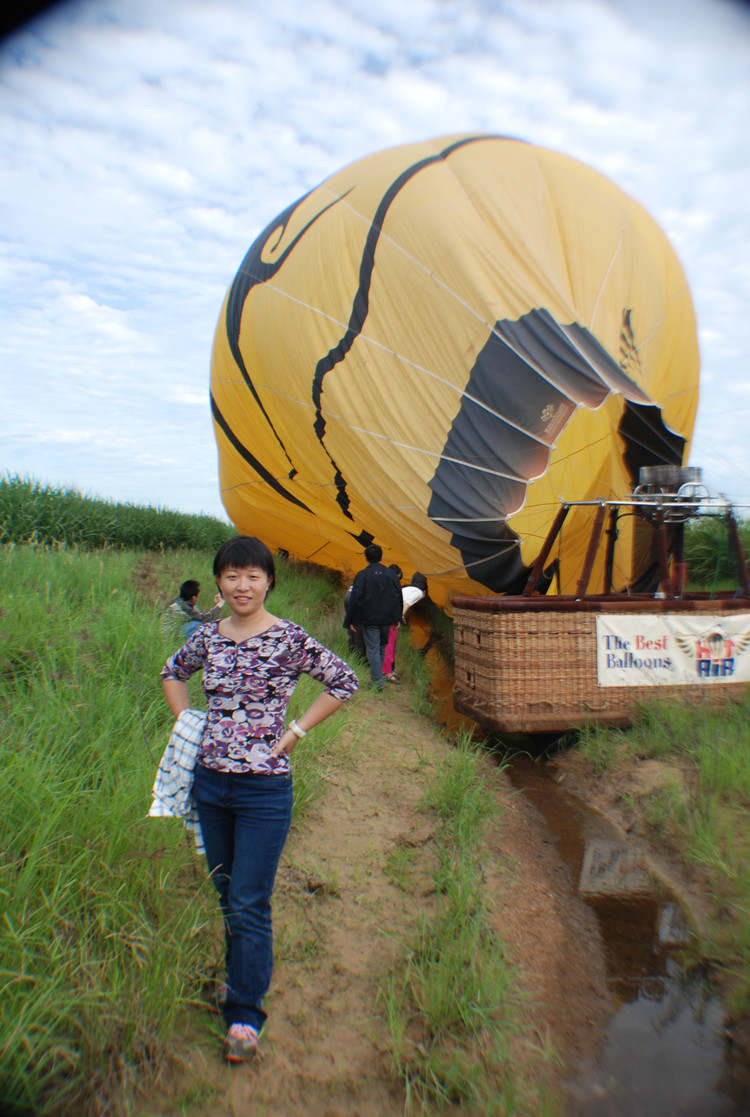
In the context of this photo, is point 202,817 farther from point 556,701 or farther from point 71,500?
point 71,500

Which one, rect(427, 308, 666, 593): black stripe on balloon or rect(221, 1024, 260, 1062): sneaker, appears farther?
rect(427, 308, 666, 593): black stripe on balloon

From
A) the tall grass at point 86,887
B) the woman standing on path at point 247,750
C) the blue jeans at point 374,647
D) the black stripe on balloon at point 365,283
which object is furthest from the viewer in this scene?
the blue jeans at point 374,647

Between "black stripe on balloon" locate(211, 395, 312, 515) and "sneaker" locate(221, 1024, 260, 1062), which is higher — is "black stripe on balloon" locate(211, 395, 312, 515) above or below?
above

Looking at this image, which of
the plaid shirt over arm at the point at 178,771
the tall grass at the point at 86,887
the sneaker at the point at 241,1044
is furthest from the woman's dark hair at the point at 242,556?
the sneaker at the point at 241,1044

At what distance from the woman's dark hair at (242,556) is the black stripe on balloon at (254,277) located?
17.5ft

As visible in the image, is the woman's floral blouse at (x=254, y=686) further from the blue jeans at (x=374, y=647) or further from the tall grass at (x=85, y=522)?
the tall grass at (x=85, y=522)

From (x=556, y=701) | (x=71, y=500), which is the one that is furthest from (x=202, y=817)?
(x=71, y=500)

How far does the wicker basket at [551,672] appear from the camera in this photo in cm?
470

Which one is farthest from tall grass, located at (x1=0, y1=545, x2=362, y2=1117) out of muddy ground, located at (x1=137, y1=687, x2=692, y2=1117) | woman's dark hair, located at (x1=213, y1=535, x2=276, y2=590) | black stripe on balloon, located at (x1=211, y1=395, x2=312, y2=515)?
black stripe on balloon, located at (x1=211, y1=395, x2=312, y2=515)

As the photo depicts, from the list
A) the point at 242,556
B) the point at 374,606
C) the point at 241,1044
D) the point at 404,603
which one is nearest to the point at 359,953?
the point at 241,1044

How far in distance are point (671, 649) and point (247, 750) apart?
11.9ft

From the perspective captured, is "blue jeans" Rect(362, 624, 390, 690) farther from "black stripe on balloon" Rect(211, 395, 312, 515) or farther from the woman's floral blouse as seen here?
the woman's floral blouse

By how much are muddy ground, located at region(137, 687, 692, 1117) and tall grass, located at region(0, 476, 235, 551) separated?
640 centimetres

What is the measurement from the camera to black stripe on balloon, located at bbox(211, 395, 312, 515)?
26.6ft
